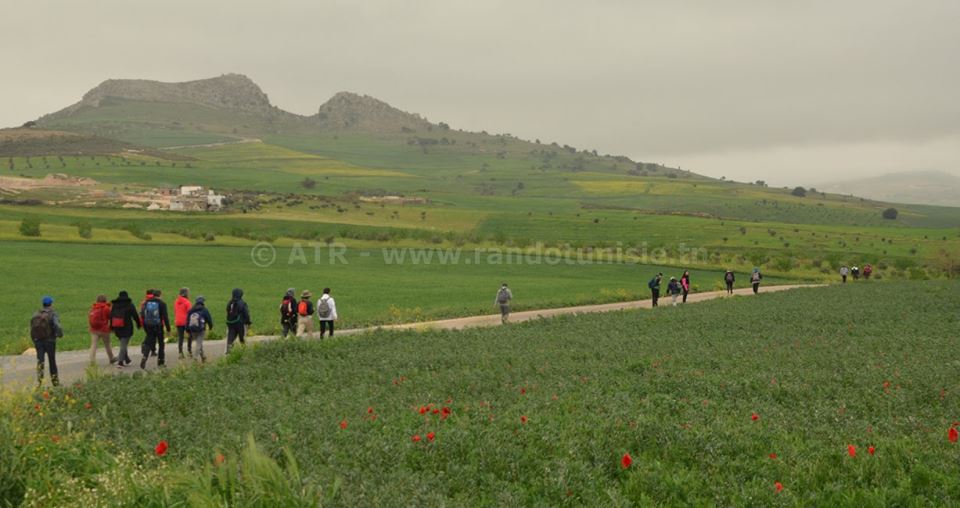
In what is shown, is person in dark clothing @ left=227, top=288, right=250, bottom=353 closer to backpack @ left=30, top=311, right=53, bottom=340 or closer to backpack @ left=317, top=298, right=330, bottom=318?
backpack @ left=317, top=298, right=330, bottom=318

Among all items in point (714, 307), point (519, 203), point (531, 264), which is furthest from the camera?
point (519, 203)

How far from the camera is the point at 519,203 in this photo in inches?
6358

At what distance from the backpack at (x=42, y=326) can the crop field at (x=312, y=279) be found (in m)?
7.47

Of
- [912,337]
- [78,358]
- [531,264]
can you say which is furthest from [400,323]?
[531,264]

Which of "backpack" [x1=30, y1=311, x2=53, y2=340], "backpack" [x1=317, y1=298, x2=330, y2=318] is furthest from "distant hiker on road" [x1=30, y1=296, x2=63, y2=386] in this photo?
"backpack" [x1=317, y1=298, x2=330, y2=318]

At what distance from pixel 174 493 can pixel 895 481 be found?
7.73m

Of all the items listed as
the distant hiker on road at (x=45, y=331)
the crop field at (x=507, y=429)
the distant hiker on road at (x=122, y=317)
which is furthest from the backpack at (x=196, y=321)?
the distant hiker on road at (x=45, y=331)

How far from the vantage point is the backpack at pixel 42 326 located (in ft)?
55.4

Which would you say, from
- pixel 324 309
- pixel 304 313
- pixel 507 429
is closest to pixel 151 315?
pixel 304 313

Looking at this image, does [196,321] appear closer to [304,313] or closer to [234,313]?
[234,313]

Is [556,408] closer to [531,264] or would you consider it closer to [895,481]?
[895,481]

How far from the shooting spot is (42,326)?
16922 millimetres

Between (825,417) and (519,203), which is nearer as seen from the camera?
(825,417)

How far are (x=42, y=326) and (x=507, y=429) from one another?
12.9 meters
